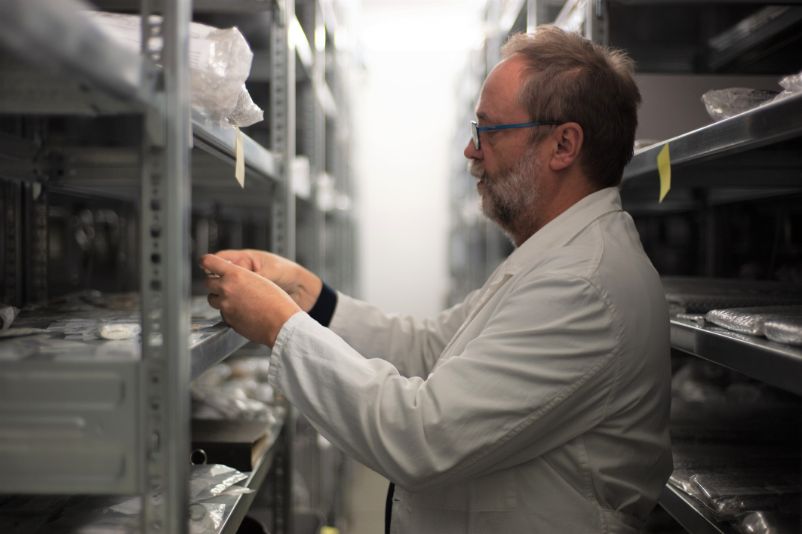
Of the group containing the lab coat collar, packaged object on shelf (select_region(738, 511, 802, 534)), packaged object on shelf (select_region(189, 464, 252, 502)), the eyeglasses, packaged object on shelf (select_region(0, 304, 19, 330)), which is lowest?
packaged object on shelf (select_region(738, 511, 802, 534))

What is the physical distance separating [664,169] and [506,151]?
31cm

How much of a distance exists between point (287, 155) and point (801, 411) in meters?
1.52

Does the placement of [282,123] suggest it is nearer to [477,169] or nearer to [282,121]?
[282,121]

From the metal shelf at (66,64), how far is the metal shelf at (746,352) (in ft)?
2.97

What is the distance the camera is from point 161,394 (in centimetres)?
86

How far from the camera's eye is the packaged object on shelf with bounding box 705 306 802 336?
1145 millimetres

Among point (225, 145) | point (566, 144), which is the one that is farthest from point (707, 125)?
point (225, 145)

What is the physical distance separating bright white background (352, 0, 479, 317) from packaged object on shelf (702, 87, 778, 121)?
15.2 feet

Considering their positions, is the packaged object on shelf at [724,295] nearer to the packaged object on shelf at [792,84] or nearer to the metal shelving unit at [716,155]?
the metal shelving unit at [716,155]

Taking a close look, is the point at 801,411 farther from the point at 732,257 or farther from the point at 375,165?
the point at 375,165

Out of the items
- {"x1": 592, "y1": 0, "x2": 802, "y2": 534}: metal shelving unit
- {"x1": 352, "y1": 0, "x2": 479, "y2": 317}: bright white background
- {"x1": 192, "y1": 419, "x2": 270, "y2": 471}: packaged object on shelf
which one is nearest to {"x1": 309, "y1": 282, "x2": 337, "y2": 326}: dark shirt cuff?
{"x1": 192, "y1": 419, "x2": 270, "y2": 471}: packaged object on shelf

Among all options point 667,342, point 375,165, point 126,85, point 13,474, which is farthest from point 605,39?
point 375,165

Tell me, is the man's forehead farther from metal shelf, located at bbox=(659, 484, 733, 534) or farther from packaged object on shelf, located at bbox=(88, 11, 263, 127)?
metal shelf, located at bbox=(659, 484, 733, 534)

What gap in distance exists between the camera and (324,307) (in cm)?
169
